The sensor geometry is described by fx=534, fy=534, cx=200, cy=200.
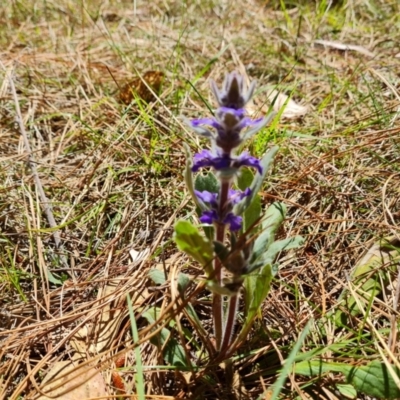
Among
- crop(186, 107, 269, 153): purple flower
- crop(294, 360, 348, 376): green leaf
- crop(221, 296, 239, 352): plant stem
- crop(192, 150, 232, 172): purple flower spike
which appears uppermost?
crop(186, 107, 269, 153): purple flower

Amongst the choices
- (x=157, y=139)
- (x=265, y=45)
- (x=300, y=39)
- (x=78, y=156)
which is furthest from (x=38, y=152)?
(x=300, y=39)

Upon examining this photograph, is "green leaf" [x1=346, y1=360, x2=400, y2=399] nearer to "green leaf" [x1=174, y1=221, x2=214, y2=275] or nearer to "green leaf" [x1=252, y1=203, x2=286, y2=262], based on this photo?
"green leaf" [x1=252, y1=203, x2=286, y2=262]

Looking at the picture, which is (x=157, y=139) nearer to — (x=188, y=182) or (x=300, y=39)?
(x=188, y=182)

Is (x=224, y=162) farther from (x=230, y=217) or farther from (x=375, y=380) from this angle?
(x=375, y=380)

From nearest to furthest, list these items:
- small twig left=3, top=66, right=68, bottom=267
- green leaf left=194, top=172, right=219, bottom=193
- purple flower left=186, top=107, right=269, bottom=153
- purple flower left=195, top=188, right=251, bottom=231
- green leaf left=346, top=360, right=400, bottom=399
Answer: purple flower left=186, top=107, right=269, bottom=153 < purple flower left=195, top=188, right=251, bottom=231 < green leaf left=346, top=360, right=400, bottom=399 < green leaf left=194, top=172, right=219, bottom=193 < small twig left=3, top=66, right=68, bottom=267

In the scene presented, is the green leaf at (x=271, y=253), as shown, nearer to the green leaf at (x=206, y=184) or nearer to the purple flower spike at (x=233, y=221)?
the purple flower spike at (x=233, y=221)

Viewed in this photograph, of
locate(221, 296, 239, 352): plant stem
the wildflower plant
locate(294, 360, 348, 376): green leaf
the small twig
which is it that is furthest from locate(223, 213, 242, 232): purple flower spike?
the small twig

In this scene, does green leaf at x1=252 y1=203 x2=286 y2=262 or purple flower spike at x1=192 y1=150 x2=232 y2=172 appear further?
green leaf at x1=252 y1=203 x2=286 y2=262
